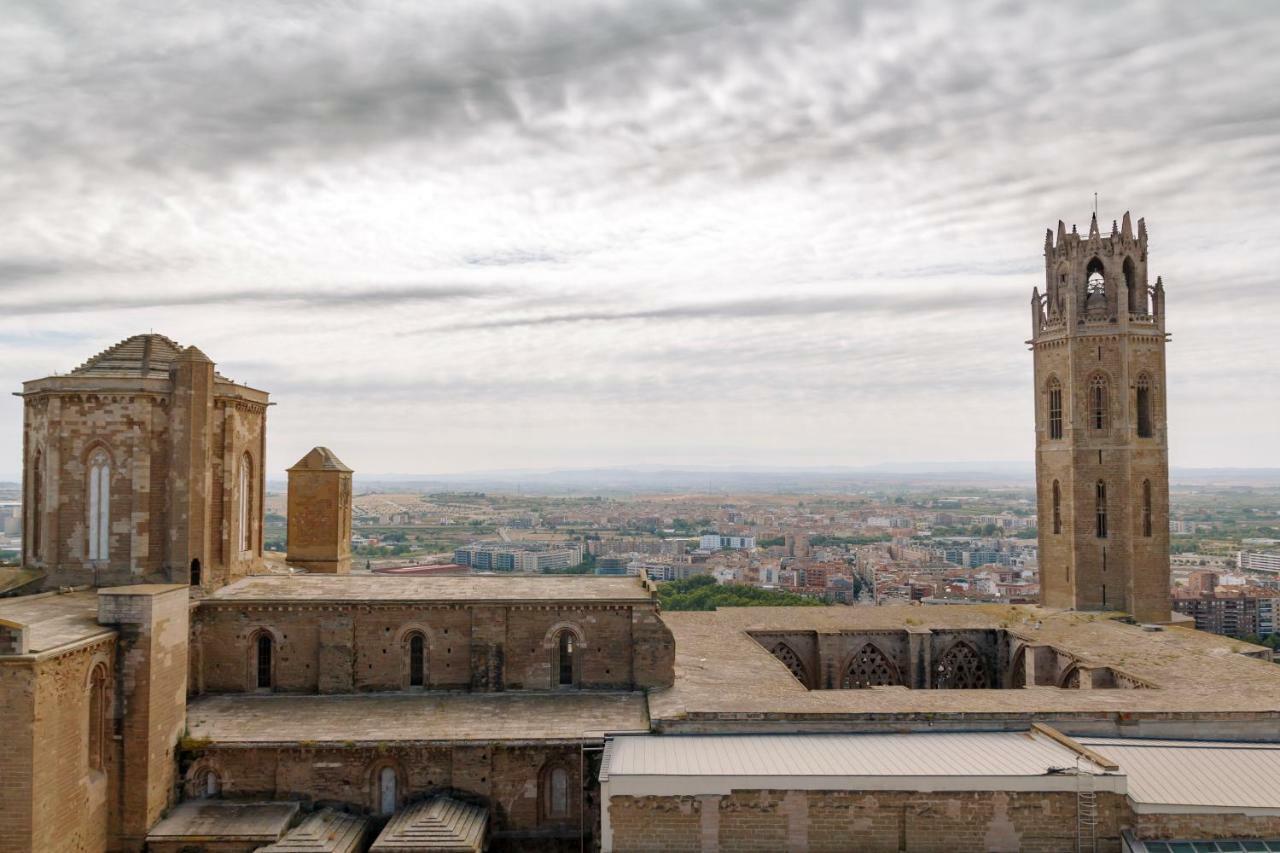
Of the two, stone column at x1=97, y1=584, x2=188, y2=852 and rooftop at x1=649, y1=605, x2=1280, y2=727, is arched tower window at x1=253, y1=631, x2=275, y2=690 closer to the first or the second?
stone column at x1=97, y1=584, x2=188, y2=852

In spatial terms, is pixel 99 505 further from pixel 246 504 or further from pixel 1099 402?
pixel 1099 402

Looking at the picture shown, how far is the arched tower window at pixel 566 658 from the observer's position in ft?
91.3

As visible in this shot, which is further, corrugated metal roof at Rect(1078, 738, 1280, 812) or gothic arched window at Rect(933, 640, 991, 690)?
gothic arched window at Rect(933, 640, 991, 690)

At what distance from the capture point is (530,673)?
27531mm

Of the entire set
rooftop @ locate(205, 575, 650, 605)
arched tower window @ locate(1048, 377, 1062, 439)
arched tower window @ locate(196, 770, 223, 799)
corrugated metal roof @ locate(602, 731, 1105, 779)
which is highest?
arched tower window @ locate(1048, 377, 1062, 439)

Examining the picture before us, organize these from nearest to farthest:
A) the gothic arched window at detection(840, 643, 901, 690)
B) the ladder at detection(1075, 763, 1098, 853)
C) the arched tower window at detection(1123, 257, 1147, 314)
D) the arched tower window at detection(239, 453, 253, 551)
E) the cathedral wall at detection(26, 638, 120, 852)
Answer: the cathedral wall at detection(26, 638, 120, 852)
the ladder at detection(1075, 763, 1098, 853)
the arched tower window at detection(239, 453, 253, 551)
the gothic arched window at detection(840, 643, 901, 690)
the arched tower window at detection(1123, 257, 1147, 314)

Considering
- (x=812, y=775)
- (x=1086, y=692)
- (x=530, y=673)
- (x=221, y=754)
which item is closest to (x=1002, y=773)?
(x=812, y=775)

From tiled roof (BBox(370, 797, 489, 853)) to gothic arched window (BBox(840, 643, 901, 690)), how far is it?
18.5m

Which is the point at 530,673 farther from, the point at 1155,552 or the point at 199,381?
the point at 1155,552

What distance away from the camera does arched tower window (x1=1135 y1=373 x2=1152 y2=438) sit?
42844mm

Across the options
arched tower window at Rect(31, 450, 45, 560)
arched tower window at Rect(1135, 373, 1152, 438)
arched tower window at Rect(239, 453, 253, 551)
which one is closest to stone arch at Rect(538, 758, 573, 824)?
arched tower window at Rect(239, 453, 253, 551)

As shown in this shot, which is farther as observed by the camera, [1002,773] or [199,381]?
[199,381]

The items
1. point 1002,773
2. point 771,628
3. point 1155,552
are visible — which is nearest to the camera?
point 1002,773

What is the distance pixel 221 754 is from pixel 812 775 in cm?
1483
